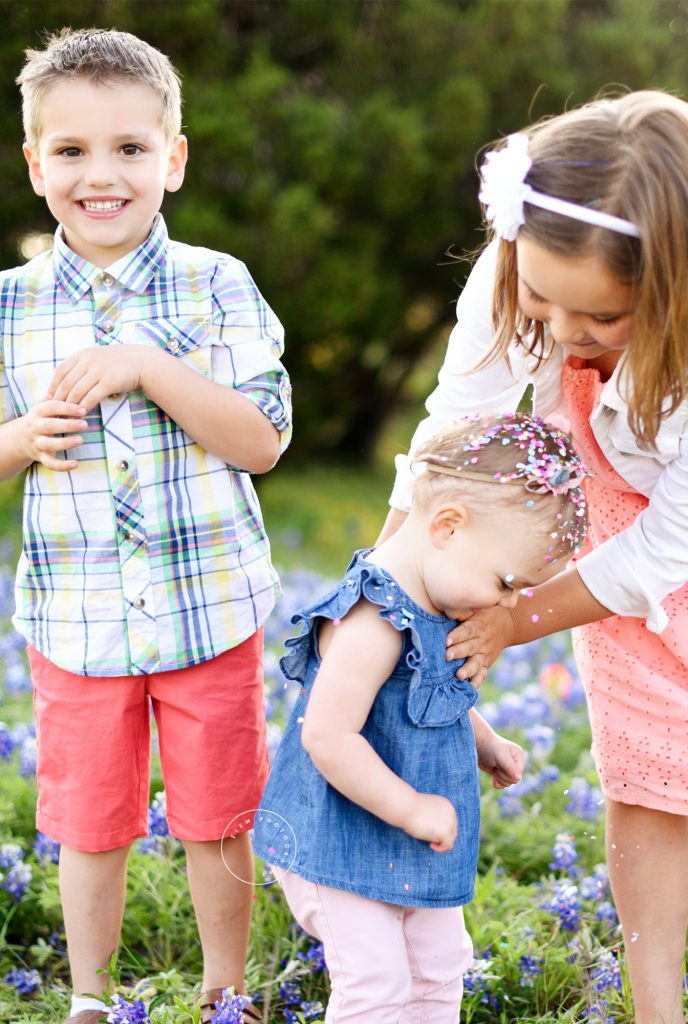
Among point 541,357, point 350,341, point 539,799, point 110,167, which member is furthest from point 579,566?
point 350,341

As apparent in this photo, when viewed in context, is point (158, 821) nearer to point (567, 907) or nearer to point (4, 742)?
point (4, 742)

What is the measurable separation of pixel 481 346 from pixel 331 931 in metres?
1.12

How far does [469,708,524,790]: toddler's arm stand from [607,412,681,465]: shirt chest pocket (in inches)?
22.3

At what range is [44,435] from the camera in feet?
7.40

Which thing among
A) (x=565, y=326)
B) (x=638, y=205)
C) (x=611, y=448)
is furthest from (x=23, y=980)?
(x=638, y=205)

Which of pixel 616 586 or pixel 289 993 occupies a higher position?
pixel 616 586

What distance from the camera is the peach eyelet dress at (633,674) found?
2391 mm

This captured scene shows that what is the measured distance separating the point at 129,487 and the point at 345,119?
661 cm

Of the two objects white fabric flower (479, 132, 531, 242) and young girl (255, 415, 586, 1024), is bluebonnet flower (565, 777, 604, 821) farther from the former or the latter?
white fabric flower (479, 132, 531, 242)

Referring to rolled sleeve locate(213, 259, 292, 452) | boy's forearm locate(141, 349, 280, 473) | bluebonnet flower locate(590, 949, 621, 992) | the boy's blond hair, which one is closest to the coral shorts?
boy's forearm locate(141, 349, 280, 473)

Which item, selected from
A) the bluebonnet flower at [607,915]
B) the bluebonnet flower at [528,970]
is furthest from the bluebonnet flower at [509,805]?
the bluebonnet flower at [528,970]

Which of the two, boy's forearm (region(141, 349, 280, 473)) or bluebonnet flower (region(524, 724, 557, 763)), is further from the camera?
bluebonnet flower (region(524, 724, 557, 763))

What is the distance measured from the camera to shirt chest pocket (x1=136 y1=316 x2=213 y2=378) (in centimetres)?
236

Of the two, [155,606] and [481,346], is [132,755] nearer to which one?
[155,606]
